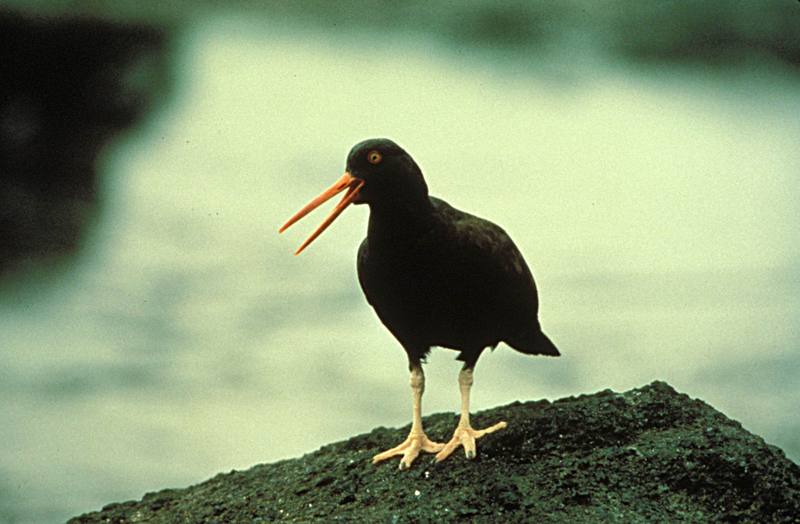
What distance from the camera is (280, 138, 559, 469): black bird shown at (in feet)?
12.4

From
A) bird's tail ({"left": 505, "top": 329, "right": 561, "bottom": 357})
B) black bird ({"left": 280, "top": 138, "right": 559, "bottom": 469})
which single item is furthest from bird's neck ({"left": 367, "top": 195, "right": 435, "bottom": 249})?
bird's tail ({"left": 505, "top": 329, "right": 561, "bottom": 357})

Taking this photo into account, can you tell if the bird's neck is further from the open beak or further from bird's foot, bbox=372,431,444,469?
bird's foot, bbox=372,431,444,469

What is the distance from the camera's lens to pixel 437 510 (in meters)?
3.84

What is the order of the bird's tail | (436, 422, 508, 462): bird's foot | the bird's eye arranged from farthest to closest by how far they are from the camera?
1. the bird's tail
2. (436, 422, 508, 462): bird's foot
3. the bird's eye

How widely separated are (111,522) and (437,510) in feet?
4.80

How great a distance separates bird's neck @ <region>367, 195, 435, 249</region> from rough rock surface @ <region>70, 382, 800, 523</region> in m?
0.91

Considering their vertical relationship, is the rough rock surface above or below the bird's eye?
below

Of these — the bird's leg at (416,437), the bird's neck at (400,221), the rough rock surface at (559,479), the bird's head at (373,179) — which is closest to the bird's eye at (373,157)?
the bird's head at (373,179)

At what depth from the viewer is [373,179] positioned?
12.4 feet

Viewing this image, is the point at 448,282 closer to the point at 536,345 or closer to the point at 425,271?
the point at 425,271

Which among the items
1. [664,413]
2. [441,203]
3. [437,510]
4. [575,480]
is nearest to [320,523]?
[437,510]

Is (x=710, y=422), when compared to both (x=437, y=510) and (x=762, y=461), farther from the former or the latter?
(x=437, y=510)

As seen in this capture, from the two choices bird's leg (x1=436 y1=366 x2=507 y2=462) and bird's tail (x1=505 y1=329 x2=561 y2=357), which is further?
bird's tail (x1=505 y1=329 x2=561 y2=357)

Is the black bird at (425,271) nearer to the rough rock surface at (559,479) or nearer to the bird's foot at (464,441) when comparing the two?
the bird's foot at (464,441)
